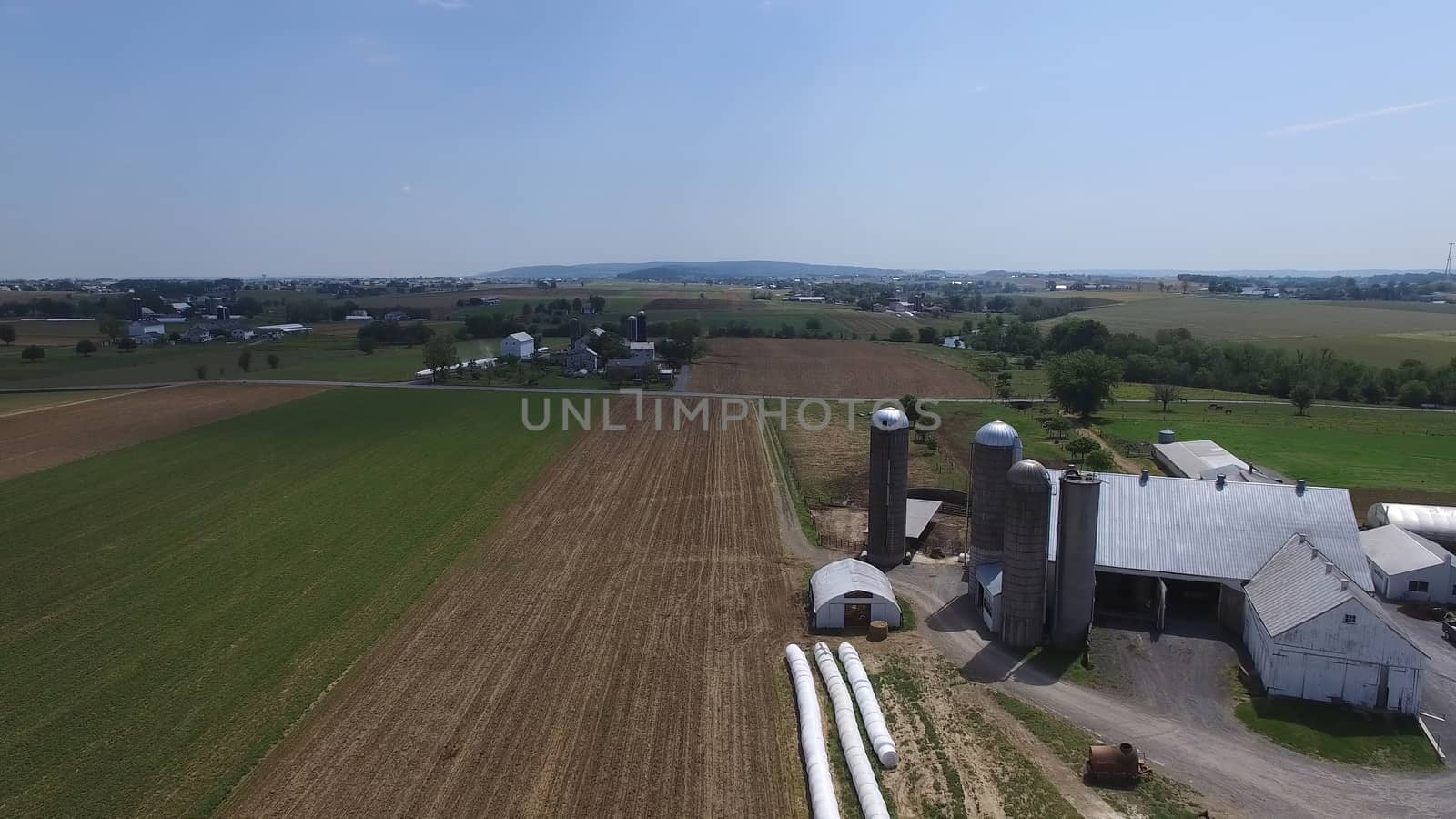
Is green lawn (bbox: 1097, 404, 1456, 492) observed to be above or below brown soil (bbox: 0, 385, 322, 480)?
below

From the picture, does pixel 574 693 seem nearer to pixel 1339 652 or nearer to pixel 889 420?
pixel 889 420

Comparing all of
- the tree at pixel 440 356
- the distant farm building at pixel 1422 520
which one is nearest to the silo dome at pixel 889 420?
the distant farm building at pixel 1422 520

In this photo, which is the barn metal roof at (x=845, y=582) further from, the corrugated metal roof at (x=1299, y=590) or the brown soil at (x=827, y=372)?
the brown soil at (x=827, y=372)

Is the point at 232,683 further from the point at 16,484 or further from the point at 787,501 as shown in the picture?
the point at 16,484

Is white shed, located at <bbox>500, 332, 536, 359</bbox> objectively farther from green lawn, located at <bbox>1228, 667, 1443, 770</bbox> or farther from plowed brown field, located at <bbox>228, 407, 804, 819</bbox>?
green lawn, located at <bbox>1228, 667, 1443, 770</bbox>

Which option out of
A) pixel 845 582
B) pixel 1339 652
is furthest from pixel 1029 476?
pixel 1339 652

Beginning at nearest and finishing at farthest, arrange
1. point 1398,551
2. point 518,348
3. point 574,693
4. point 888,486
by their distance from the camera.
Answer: point 574,693 → point 1398,551 → point 888,486 → point 518,348

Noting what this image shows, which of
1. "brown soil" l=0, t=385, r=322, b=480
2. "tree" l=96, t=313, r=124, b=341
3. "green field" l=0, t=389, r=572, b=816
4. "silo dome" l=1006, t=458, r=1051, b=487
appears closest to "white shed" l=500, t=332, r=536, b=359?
"brown soil" l=0, t=385, r=322, b=480
